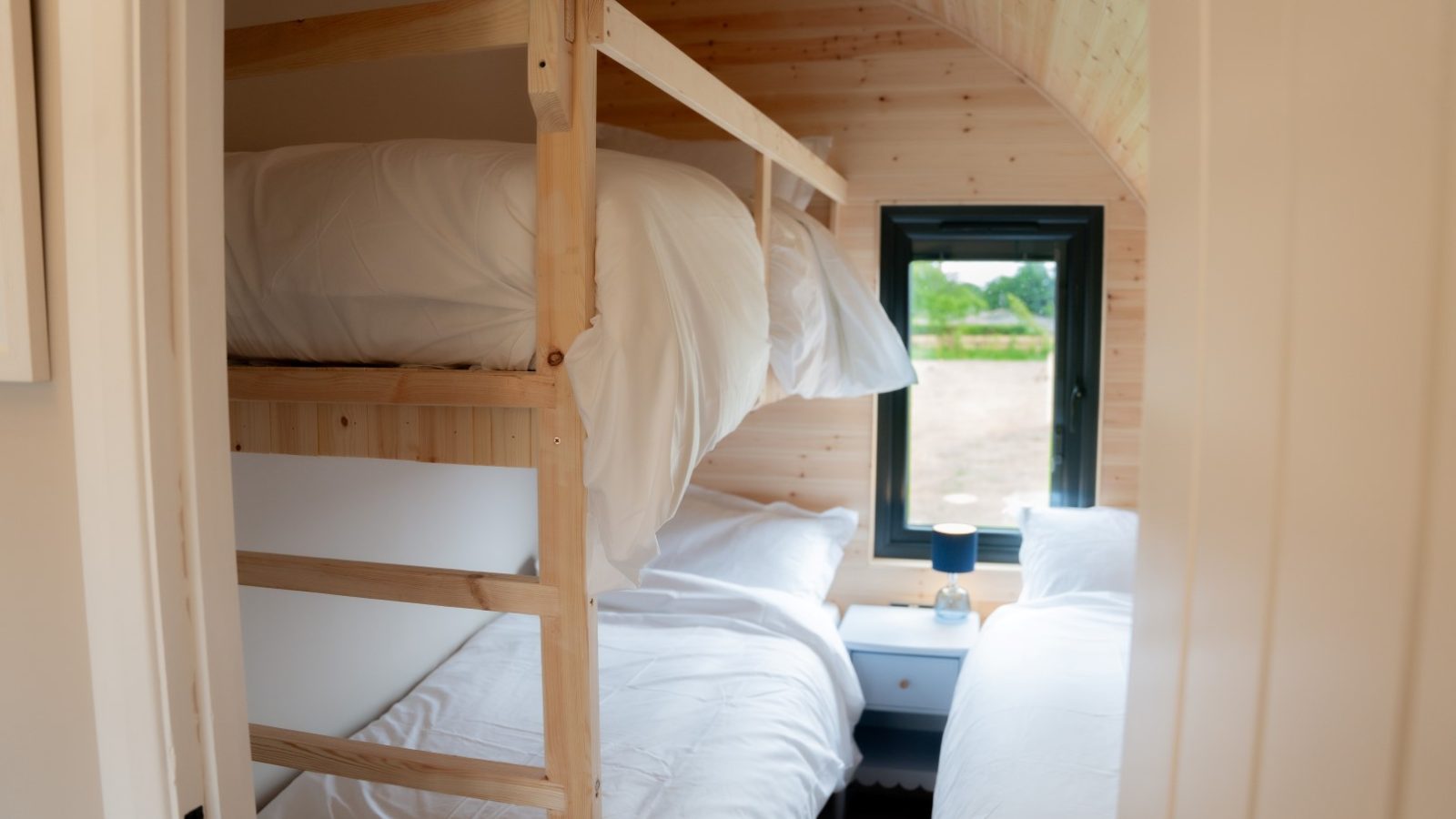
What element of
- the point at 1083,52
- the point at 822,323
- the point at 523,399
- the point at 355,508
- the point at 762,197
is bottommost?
the point at 355,508

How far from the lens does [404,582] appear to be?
1.42m

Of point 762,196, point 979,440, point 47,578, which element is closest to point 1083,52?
point 762,196

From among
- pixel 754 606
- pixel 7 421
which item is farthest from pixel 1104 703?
pixel 7 421

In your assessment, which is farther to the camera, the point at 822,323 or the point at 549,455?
the point at 822,323

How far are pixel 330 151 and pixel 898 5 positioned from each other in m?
2.27

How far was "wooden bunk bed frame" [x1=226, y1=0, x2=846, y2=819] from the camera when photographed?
127 cm

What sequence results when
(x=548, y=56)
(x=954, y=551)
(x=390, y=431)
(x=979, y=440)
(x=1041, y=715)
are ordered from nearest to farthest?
(x=548, y=56) < (x=390, y=431) < (x=1041, y=715) < (x=954, y=551) < (x=979, y=440)

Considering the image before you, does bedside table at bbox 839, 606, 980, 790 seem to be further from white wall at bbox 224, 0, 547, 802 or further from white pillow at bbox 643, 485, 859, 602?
white wall at bbox 224, 0, 547, 802

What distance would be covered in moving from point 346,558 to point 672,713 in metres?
0.87

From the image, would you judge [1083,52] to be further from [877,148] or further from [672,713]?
[672,713]

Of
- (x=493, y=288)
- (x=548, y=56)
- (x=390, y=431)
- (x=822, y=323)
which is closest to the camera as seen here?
(x=548, y=56)

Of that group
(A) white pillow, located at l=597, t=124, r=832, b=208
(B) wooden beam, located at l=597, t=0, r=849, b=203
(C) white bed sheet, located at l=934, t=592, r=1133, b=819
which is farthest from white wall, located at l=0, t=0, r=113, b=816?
(A) white pillow, located at l=597, t=124, r=832, b=208

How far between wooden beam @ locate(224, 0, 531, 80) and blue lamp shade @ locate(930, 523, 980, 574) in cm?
222

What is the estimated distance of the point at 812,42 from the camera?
10.6ft
